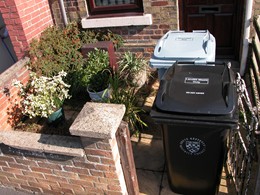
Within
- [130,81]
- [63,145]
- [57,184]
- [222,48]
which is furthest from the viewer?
[222,48]

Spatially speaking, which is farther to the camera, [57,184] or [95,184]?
[57,184]

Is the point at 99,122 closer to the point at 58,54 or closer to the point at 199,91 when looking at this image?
the point at 199,91

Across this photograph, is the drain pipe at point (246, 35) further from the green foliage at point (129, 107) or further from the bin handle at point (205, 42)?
the green foliage at point (129, 107)

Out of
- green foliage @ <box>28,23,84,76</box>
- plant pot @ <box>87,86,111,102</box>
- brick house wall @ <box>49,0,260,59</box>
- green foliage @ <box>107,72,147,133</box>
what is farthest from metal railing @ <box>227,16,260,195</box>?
green foliage @ <box>28,23,84,76</box>

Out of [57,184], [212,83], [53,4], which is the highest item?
[53,4]

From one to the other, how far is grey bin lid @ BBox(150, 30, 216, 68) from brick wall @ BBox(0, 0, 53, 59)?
7.78 feet

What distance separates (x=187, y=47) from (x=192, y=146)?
1.28 meters

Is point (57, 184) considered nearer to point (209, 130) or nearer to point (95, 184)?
point (95, 184)

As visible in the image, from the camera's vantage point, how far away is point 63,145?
9.20 ft

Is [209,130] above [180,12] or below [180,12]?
below

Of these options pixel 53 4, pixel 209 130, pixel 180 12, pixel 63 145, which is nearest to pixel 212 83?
pixel 209 130

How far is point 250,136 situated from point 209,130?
0.39m

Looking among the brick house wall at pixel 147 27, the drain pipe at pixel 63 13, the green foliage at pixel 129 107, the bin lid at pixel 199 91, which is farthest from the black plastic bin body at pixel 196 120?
the drain pipe at pixel 63 13

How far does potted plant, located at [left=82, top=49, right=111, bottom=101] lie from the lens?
178 inches
